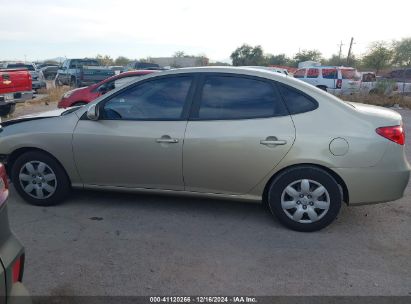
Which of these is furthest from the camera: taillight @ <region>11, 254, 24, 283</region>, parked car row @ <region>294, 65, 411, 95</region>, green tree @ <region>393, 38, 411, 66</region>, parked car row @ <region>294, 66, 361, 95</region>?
green tree @ <region>393, 38, 411, 66</region>

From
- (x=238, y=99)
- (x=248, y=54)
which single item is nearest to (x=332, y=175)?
(x=238, y=99)

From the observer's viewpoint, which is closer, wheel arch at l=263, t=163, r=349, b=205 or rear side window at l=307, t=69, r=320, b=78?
wheel arch at l=263, t=163, r=349, b=205

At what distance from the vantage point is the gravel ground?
2842mm

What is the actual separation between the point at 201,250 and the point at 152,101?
5.46 feet

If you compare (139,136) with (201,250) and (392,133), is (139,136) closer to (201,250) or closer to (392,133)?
(201,250)

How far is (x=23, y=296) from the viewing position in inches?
72.5

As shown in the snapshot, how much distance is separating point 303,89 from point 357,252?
166 centimetres

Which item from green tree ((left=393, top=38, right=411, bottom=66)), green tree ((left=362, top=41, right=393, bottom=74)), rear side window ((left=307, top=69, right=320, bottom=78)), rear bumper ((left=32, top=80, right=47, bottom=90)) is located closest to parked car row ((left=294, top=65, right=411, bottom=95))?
rear side window ((left=307, top=69, right=320, bottom=78))

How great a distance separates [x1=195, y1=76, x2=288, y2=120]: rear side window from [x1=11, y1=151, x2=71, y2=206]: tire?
1813mm

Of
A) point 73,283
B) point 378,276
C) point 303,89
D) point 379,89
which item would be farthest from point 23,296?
point 379,89

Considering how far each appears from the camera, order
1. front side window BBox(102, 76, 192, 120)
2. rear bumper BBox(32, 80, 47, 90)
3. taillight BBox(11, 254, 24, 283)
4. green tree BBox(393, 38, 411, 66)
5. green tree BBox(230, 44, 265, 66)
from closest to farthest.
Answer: taillight BBox(11, 254, 24, 283)
front side window BBox(102, 76, 192, 120)
rear bumper BBox(32, 80, 47, 90)
green tree BBox(393, 38, 411, 66)
green tree BBox(230, 44, 265, 66)

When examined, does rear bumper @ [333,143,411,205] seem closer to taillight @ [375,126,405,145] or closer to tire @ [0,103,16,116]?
taillight @ [375,126,405,145]

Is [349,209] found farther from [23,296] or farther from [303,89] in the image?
[23,296]

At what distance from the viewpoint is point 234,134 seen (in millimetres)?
3615
